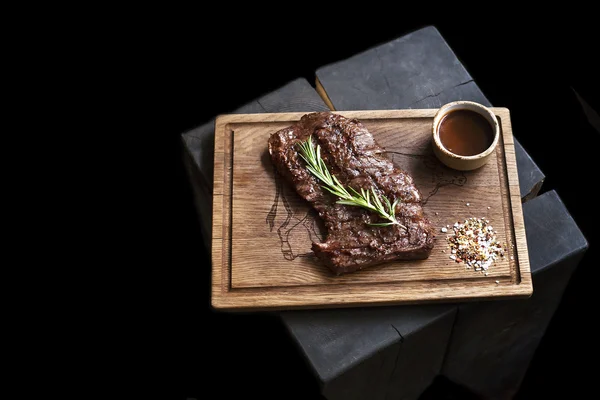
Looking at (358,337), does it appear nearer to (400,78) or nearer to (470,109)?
(470,109)

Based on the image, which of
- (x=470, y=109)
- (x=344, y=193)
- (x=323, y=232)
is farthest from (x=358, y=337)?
(x=470, y=109)

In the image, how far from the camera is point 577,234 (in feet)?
14.1

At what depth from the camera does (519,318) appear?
4.76 metres

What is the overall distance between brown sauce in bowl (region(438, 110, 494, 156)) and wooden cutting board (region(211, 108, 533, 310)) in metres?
0.12

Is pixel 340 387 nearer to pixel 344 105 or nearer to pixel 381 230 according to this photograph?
pixel 381 230

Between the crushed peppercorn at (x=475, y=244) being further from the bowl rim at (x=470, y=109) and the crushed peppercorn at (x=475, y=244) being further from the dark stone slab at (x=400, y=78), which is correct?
the dark stone slab at (x=400, y=78)

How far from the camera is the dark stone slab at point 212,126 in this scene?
4.55 meters

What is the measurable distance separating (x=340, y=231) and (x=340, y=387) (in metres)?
0.78

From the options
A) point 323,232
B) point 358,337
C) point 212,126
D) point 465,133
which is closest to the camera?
point 358,337

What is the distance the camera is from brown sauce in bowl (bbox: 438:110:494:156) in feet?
14.0

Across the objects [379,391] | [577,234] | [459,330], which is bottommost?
[379,391]

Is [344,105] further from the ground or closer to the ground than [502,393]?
further from the ground

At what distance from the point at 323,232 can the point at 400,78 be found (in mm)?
1135

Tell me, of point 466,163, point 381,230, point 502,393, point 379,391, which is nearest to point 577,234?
point 466,163
